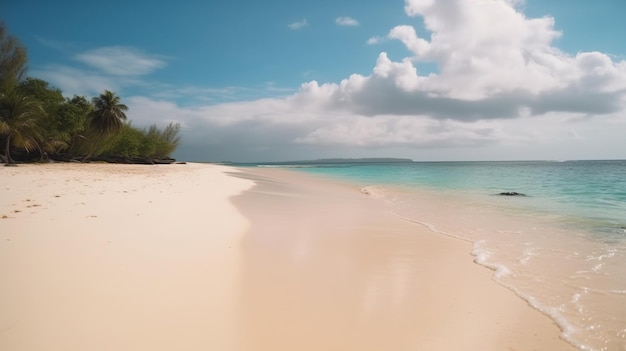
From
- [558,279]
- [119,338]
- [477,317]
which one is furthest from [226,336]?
[558,279]

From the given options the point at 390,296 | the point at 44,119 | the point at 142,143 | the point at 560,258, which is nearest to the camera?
the point at 390,296

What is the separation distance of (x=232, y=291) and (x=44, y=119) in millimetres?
41782

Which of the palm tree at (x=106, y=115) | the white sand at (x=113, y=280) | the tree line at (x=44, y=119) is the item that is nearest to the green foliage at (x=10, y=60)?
the tree line at (x=44, y=119)

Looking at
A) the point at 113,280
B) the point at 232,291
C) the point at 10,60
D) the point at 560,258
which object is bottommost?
the point at 560,258

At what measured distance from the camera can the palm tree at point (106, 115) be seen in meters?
46.2

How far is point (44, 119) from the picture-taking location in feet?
109

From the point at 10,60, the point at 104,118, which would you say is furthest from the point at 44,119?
the point at 104,118

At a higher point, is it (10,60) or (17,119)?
(10,60)

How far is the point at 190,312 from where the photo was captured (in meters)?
3.13

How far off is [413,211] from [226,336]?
446 inches

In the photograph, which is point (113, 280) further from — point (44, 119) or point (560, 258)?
point (44, 119)

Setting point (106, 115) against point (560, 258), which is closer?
point (560, 258)

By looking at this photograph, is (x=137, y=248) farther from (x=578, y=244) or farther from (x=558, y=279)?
(x=578, y=244)

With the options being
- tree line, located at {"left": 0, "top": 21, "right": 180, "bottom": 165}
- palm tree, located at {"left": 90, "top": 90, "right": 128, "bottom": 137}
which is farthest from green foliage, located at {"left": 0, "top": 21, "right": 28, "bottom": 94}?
palm tree, located at {"left": 90, "top": 90, "right": 128, "bottom": 137}
